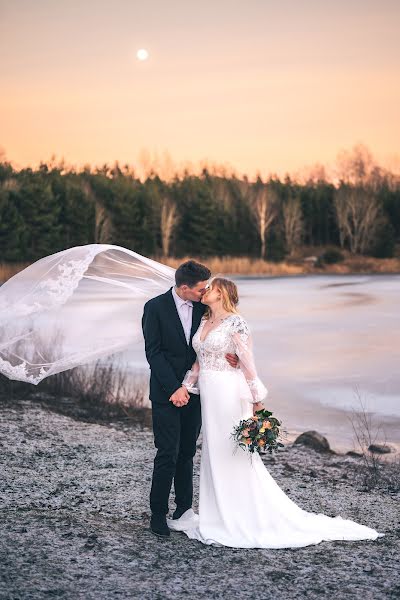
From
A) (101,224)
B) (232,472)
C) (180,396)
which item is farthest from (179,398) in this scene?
(101,224)

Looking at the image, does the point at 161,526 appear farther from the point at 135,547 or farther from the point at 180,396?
the point at 180,396

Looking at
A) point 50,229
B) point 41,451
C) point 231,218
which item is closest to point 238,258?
point 231,218

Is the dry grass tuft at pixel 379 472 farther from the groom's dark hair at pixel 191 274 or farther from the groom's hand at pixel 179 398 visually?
the groom's dark hair at pixel 191 274

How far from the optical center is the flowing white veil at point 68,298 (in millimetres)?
6492

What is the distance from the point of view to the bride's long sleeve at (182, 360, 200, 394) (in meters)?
5.11

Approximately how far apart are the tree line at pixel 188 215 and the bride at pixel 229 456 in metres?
38.5

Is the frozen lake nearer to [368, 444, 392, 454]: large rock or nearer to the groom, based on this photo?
[368, 444, 392, 454]: large rock

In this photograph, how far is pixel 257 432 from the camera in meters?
4.96

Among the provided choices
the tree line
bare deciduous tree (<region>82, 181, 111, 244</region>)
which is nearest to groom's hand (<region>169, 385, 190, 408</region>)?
the tree line

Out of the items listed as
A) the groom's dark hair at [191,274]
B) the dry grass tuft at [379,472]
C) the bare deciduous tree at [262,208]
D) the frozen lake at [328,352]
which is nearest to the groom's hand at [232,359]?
the groom's dark hair at [191,274]

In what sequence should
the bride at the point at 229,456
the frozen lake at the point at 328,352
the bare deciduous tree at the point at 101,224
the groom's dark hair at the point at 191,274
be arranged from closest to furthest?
the groom's dark hair at the point at 191,274 → the bride at the point at 229,456 → the frozen lake at the point at 328,352 → the bare deciduous tree at the point at 101,224

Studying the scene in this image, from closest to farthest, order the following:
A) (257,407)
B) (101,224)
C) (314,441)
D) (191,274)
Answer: (191,274)
(257,407)
(314,441)
(101,224)

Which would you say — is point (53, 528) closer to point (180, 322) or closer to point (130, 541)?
point (130, 541)

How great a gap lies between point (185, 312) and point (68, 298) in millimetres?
1651
